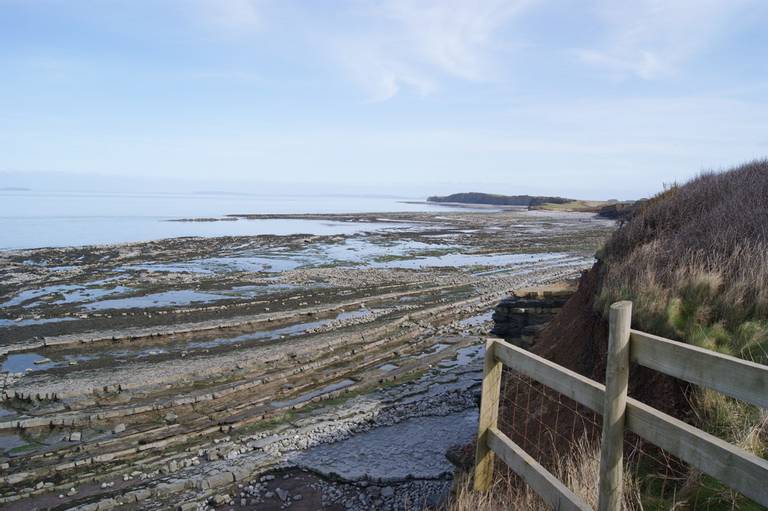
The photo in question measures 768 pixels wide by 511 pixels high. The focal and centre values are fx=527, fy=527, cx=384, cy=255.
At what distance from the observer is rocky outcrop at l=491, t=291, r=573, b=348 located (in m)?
16.5

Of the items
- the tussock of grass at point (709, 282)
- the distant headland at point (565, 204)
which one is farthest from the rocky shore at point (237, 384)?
the distant headland at point (565, 204)

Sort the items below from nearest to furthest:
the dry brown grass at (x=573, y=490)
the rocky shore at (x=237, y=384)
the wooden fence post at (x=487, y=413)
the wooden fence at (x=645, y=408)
→ the wooden fence at (x=645, y=408), the dry brown grass at (x=573, y=490), the wooden fence post at (x=487, y=413), the rocky shore at (x=237, y=384)

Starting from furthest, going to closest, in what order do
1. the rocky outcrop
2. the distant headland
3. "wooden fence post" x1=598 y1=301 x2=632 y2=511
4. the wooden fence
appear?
the distant headland, the rocky outcrop, "wooden fence post" x1=598 y1=301 x2=632 y2=511, the wooden fence

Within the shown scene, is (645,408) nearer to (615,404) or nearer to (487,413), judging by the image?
(615,404)

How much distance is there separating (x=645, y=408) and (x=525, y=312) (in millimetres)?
13013

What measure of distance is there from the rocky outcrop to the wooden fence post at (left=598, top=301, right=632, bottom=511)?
40.9ft

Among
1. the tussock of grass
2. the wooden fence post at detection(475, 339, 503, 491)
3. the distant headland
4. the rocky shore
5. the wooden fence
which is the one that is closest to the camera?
the wooden fence

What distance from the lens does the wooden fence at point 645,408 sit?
122 inches

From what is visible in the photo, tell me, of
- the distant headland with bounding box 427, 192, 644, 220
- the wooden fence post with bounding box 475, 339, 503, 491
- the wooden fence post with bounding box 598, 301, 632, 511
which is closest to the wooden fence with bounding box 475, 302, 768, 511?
the wooden fence post with bounding box 598, 301, 632, 511

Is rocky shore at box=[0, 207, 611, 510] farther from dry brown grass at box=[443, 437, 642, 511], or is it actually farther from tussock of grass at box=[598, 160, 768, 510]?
tussock of grass at box=[598, 160, 768, 510]

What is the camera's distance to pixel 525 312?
16.6 m

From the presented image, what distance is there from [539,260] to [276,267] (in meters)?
20.1

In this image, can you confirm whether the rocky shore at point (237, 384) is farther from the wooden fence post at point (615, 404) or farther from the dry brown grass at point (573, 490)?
the wooden fence post at point (615, 404)

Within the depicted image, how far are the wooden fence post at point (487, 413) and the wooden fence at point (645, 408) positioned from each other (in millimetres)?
299
